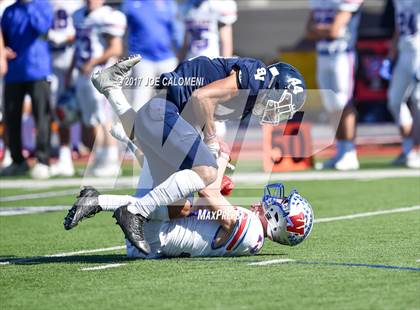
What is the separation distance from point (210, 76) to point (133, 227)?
0.98 meters

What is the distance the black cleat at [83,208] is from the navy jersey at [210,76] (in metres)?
0.69

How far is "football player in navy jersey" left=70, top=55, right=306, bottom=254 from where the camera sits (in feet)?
18.8

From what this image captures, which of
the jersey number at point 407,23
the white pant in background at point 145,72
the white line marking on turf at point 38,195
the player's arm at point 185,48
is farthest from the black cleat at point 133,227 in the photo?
the jersey number at point 407,23

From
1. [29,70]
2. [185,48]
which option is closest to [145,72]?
[185,48]

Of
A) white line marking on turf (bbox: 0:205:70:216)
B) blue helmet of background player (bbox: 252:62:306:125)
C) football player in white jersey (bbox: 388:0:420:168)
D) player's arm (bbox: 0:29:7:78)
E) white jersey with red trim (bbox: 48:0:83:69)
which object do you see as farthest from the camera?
white jersey with red trim (bbox: 48:0:83:69)

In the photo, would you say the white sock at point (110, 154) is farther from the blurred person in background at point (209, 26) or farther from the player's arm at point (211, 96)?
the player's arm at point (211, 96)

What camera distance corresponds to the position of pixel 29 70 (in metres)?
11.2

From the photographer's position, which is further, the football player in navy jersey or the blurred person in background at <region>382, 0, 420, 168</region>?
the blurred person in background at <region>382, 0, 420, 168</region>

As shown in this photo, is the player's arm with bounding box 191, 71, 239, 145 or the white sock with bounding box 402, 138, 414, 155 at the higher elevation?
the player's arm with bounding box 191, 71, 239, 145

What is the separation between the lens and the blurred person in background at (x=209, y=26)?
11172 millimetres

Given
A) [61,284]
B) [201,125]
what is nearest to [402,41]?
[201,125]

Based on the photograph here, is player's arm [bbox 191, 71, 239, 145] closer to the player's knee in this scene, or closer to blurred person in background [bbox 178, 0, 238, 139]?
the player's knee

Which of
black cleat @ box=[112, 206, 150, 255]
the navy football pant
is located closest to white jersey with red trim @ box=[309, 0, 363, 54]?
the navy football pant

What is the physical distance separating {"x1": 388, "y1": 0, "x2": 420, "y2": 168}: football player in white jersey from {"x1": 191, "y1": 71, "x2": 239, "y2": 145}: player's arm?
5.68 m
